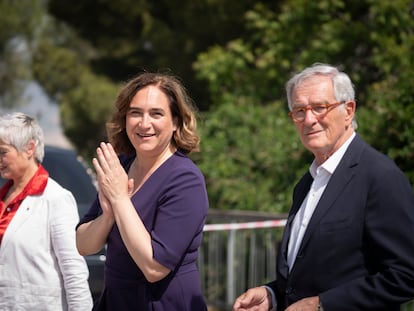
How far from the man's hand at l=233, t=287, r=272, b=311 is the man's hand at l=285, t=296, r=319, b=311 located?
0.95 ft

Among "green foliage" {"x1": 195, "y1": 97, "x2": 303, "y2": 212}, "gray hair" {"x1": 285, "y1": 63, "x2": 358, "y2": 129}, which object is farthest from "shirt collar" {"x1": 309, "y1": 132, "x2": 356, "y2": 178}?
"green foliage" {"x1": 195, "y1": 97, "x2": 303, "y2": 212}

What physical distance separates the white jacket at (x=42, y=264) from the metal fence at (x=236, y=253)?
4522 mm

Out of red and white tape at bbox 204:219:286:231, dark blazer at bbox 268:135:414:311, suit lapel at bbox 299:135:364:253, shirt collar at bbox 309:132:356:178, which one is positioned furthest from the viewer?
red and white tape at bbox 204:219:286:231

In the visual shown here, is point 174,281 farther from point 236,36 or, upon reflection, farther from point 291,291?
point 236,36

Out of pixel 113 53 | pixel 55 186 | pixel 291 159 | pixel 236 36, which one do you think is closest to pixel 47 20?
pixel 113 53

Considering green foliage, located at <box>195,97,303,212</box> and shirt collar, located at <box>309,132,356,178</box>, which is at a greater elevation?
shirt collar, located at <box>309,132,356,178</box>

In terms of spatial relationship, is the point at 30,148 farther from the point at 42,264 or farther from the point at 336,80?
the point at 336,80

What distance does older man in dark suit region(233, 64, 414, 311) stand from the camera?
310cm

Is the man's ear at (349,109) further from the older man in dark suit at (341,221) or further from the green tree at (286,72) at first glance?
the green tree at (286,72)

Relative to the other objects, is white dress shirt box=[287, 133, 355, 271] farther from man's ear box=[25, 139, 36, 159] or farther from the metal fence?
the metal fence

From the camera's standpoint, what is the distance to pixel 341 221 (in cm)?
319

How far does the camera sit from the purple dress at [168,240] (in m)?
3.48

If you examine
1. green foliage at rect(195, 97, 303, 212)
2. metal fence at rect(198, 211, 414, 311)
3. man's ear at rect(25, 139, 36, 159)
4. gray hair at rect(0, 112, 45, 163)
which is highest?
gray hair at rect(0, 112, 45, 163)

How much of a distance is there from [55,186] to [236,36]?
1233cm
